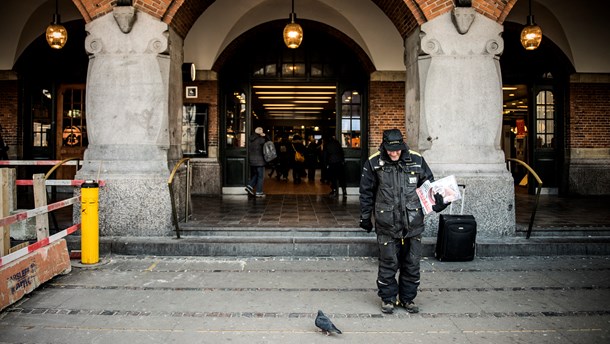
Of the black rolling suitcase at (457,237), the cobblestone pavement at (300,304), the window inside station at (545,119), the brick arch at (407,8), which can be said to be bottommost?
the cobblestone pavement at (300,304)

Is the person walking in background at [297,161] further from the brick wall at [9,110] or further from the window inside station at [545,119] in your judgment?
the brick wall at [9,110]

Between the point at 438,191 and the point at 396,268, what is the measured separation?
35.4 inches

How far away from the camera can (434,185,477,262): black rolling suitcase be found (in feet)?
22.7

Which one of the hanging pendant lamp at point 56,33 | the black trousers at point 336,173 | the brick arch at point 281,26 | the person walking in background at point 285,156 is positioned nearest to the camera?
the hanging pendant lamp at point 56,33

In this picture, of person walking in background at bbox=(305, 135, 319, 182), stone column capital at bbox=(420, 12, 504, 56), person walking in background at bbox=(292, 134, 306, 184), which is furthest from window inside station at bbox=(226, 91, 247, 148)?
stone column capital at bbox=(420, 12, 504, 56)

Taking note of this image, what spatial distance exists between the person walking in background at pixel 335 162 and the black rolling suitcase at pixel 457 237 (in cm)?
589

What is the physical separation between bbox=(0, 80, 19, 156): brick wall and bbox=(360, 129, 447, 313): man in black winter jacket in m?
12.2

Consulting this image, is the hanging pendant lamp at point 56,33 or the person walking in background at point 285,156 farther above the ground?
the hanging pendant lamp at point 56,33

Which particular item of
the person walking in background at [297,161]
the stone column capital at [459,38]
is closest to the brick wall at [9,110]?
the person walking in background at [297,161]

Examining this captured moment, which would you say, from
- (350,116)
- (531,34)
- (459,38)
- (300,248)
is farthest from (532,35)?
(300,248)

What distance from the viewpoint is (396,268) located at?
4887 millimetres

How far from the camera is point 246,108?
1427cm

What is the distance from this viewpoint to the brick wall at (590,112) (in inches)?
527

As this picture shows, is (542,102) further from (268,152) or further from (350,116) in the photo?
(268,152)
